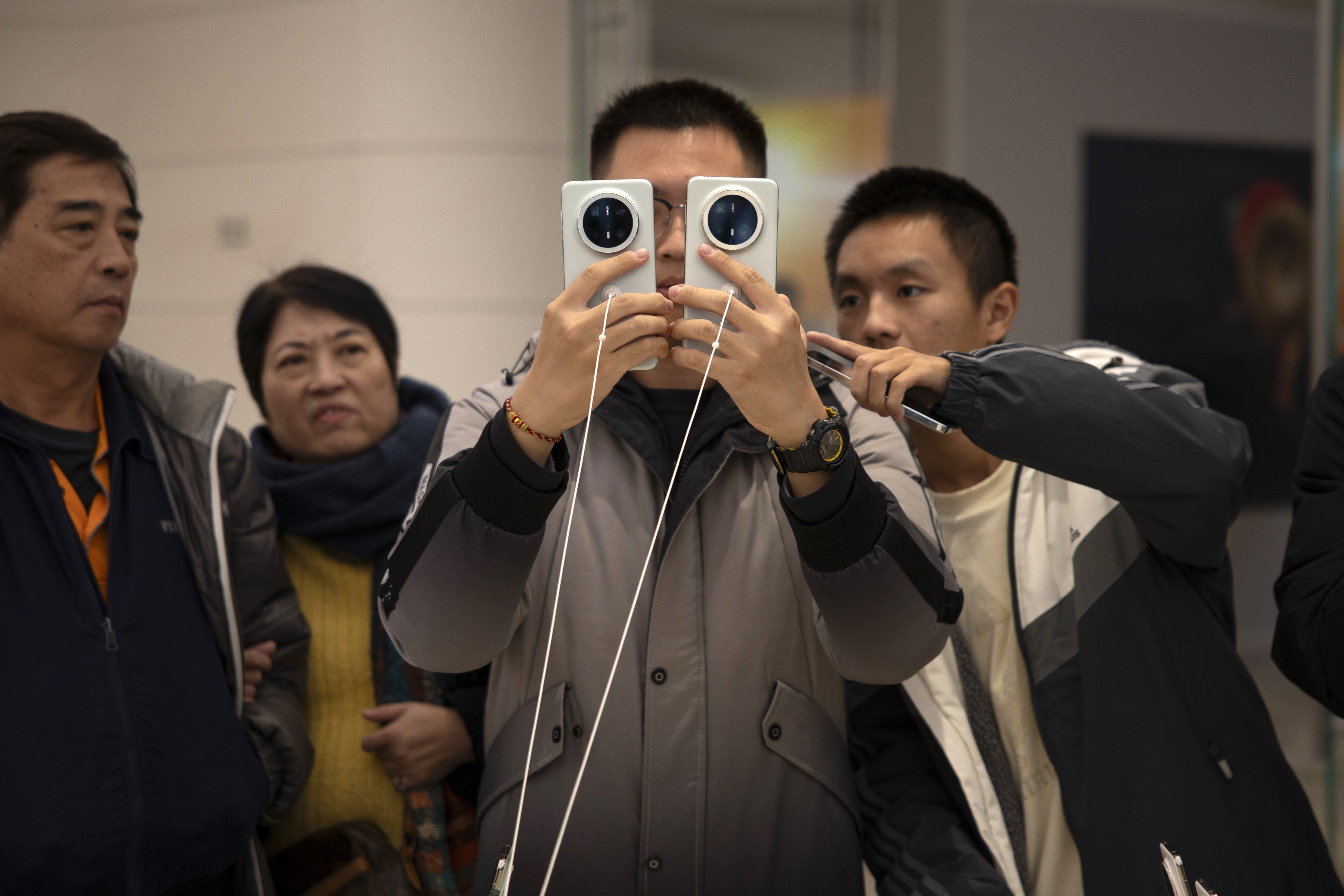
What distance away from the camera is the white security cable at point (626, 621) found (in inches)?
41.0

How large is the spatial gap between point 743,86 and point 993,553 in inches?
216

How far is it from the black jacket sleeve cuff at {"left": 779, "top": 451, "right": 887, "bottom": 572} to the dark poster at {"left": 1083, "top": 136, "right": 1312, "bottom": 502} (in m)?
4.20

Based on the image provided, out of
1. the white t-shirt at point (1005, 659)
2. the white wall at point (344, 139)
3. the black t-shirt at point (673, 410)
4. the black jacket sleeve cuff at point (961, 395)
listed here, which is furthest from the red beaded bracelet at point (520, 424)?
the white wall at point (344, 139)

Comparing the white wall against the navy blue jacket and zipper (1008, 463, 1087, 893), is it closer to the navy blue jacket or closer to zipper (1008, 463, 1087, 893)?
the navy blue jacket

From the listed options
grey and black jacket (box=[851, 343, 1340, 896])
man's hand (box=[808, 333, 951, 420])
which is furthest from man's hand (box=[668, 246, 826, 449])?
grey and black jacket (box=[851, 343, 1340, 896])

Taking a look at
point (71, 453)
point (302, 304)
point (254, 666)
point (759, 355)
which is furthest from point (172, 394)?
point (759, 355)

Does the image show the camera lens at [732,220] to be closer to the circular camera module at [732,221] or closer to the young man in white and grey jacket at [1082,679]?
the circular camera module at [732,221]

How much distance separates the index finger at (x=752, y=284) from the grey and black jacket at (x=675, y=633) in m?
0.19

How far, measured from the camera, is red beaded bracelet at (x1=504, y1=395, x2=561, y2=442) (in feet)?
3.47

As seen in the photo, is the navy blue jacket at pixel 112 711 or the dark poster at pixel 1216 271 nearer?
the navy blue jacket at pixel 112 711

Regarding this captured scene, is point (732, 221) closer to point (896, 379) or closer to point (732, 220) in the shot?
point (732, 220)

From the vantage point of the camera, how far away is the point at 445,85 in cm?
329

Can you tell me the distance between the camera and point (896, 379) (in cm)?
119

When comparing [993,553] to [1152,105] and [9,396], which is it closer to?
[9,396]
